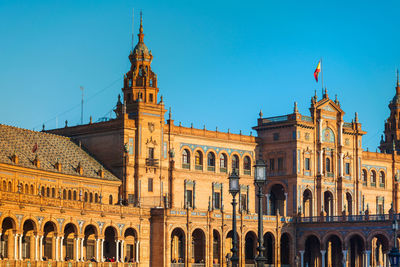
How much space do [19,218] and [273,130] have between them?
160 ft

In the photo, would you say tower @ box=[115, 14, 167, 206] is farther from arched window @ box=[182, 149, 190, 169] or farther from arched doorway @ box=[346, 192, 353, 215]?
arched doorway @ box=[346, 192, 353, 215]

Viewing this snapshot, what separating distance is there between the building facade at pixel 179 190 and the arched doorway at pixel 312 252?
5.4 inches

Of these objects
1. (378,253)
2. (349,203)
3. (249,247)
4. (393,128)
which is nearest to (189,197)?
(249,247)

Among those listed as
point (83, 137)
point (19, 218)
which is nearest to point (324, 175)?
point (83, 137)

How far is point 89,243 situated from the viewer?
9812 cm

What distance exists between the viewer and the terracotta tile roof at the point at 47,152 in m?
93.6

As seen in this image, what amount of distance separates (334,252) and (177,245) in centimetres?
2547

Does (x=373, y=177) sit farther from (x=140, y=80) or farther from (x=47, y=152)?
(x=47, y=152)

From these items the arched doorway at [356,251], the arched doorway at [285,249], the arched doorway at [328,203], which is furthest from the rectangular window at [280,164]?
the arched doorway at [356,251]

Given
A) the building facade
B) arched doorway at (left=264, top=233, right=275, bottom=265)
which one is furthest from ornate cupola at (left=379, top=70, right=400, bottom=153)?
arched doorway at (left=264, top=233, right=275, bottom=265)

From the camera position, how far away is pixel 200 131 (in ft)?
382

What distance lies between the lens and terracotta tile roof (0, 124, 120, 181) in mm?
93625

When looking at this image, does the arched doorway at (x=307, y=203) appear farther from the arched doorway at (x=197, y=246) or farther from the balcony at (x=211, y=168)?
the arched doorway at (x=197, y=246)

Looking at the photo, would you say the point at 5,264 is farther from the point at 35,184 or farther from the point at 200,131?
the point at 200,131
